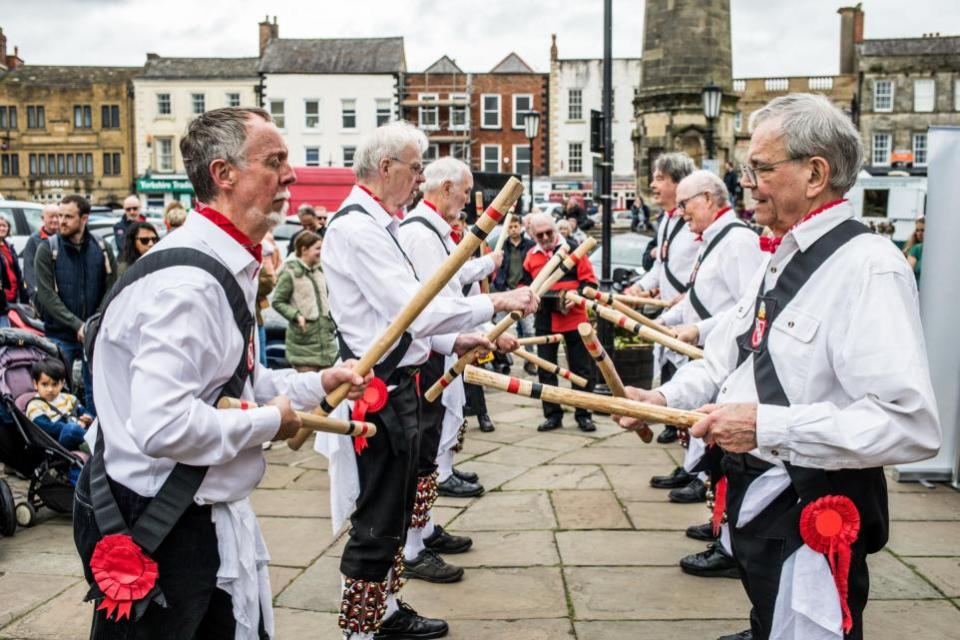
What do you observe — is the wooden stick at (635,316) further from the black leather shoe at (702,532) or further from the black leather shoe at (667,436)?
the black leather shoe at (667,436)

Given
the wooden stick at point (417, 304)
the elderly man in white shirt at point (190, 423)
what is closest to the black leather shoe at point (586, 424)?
the wooden stick at point (417, 304)

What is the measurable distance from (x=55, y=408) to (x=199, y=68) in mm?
46507

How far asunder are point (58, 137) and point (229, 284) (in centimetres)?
5281

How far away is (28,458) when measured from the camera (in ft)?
18.7

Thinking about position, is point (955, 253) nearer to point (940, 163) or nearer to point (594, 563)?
point (940, 163)

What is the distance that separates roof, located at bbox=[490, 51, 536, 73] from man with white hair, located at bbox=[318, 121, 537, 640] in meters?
47.5

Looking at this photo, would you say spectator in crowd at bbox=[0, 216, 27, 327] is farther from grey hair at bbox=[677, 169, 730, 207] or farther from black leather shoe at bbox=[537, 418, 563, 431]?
grey hair at bbox=[677, 169, 730, 207]

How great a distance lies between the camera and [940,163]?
5.98 meters

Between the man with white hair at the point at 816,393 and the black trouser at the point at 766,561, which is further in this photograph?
the black trouser at the point at 766,561

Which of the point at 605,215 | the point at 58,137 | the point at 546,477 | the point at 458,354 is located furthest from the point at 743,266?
the point at 58,137

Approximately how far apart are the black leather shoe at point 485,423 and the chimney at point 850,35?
1875 inches

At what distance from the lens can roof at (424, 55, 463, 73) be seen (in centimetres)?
4906

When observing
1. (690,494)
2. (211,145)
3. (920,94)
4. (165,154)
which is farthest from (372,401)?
(920,94)

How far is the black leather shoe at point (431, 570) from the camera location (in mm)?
4484
